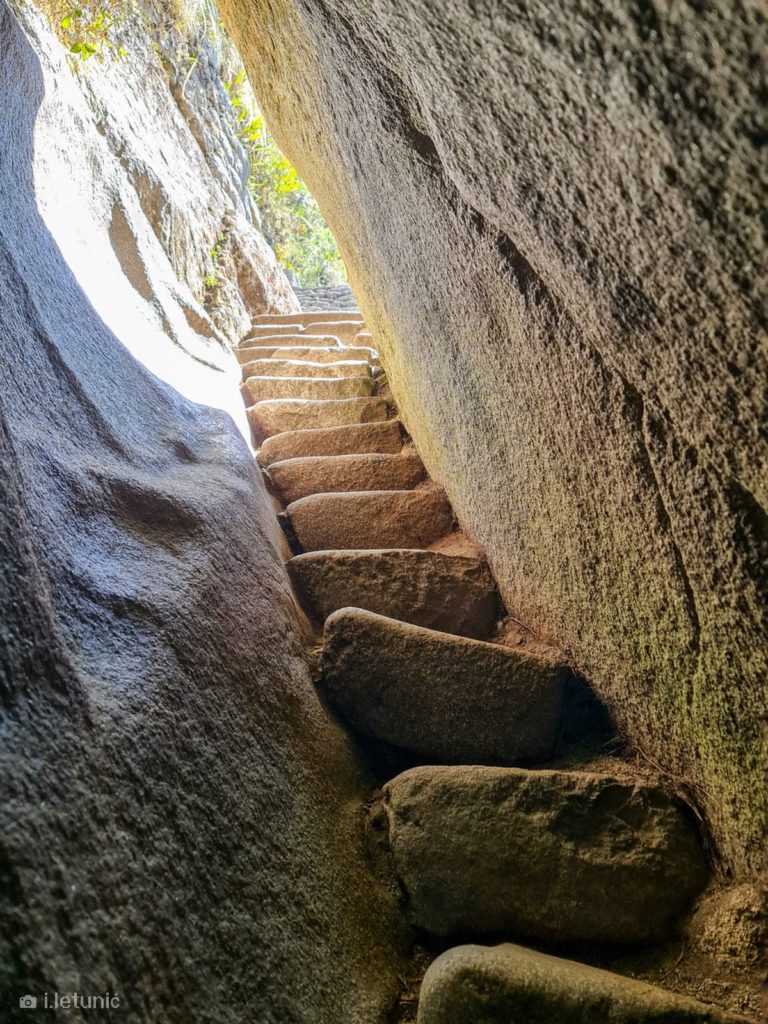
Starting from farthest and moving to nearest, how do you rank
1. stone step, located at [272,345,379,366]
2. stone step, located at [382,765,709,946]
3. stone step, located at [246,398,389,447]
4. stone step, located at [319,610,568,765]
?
stone step, located at [272,345,379,366]
stone step, located at [246,398,389,447]
stone step, located at [319,610,568,765]
stone step, located at [382,765,709,946]

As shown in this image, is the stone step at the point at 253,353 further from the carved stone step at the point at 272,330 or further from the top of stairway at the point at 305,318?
the top of stairway at the point at 305,318

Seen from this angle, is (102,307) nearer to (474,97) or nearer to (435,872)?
(474,97)

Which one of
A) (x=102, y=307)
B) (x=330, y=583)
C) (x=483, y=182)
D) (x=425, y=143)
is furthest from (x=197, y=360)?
(x=483, y=182)

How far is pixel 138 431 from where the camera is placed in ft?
5.35

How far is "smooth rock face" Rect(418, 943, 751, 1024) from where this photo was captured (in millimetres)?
788

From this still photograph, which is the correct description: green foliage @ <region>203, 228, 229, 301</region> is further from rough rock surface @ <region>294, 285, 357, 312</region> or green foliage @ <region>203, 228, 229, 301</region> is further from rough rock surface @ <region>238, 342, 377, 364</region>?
rough rock surface @ <region>294, 285, 357, 312</region>

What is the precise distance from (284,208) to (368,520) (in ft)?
25.0

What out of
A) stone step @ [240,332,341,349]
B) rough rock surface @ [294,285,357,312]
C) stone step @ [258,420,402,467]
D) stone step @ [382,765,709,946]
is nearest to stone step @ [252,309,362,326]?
stone step @ [240,332,341,349]

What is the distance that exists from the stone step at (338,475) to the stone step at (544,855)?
1.36m

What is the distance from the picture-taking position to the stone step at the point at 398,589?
1.62 meters

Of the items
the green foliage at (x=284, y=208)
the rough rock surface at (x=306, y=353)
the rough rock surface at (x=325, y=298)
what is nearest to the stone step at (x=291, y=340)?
the rough rock surface at (x=306, y=353)

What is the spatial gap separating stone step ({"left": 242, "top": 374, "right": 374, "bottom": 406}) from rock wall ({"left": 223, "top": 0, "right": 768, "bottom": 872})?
144 cm

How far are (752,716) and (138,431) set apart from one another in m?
1.47

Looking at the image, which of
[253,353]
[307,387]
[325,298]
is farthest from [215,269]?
[325,298]
